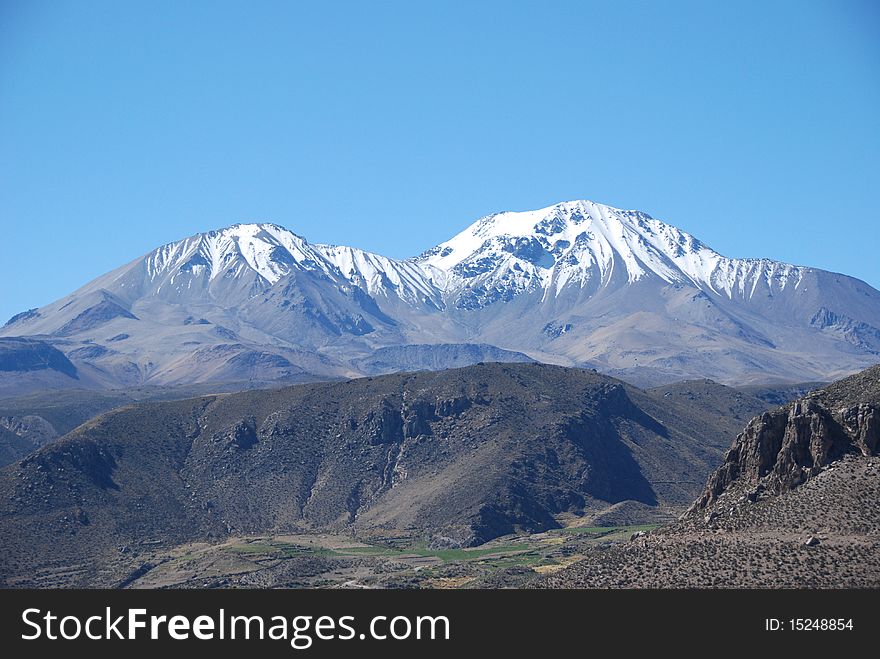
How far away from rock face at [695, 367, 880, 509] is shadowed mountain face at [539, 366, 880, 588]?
0.29 feet

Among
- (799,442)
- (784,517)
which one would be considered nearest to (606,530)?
(799,442)

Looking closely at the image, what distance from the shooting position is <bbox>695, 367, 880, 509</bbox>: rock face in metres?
115

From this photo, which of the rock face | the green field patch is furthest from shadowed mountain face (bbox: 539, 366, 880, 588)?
the green field patch

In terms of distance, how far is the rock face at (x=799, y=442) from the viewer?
115m

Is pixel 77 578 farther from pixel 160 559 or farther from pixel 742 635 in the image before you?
pixel 742 635

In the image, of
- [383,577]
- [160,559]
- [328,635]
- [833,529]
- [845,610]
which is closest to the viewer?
[328,635]

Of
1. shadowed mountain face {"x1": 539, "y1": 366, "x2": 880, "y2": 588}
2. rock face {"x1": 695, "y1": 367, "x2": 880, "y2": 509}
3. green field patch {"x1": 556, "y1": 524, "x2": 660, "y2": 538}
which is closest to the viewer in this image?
shadowed mountain face {"x1": 539, "y1": 366, "x2": 880, "y2": 588}

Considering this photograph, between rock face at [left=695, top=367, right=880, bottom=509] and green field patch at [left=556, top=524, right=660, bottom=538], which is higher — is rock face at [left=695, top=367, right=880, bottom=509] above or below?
above

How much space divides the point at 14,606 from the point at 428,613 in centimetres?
2217

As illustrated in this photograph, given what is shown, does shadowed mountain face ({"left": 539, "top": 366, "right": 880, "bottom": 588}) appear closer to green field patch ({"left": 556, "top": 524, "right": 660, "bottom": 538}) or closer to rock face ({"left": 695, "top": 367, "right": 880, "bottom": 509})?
rock face ({"left": 695, "top": 367, "right": 880, "bottom": 509})

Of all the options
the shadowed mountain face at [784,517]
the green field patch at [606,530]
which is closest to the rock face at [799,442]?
the shadowed mountain face at [784,517]

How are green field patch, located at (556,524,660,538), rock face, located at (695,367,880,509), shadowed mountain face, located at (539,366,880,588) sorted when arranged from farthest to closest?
green field patch, located at (556,524,660,538), rock face, located at (695,367,880,509), shadowed mountain face, located at (539,366,880,588)

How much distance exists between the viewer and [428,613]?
72.7 metres

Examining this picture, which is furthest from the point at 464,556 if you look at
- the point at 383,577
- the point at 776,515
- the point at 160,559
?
the point at 776,515
